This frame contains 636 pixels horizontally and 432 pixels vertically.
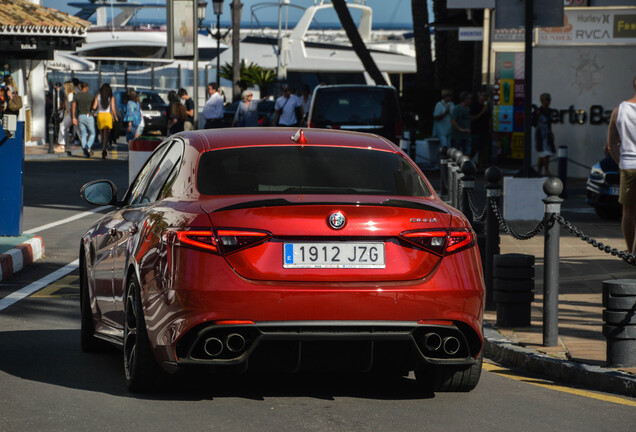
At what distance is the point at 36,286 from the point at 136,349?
502cm

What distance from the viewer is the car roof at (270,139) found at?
6.82 metres

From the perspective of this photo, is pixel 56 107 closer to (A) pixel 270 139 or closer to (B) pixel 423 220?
(A) pixel 270 139

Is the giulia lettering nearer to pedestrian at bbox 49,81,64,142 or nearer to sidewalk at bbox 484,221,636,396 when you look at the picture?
sidewalk at bbox 484,221,636,396

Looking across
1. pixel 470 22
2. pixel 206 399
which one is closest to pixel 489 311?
pixel 206 399

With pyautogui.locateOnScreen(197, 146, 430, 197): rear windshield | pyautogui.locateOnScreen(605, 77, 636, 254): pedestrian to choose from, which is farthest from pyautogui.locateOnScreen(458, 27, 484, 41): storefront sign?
pyautogui.locateOnScreen(197, 146, 430, 197): rear windshield

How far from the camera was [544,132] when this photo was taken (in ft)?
83.2

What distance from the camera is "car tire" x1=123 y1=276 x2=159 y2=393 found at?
6.39 meters

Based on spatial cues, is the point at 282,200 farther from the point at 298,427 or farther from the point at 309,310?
the point at 298,427

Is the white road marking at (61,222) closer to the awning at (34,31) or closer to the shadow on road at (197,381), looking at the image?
the shadow on road at (197,381)

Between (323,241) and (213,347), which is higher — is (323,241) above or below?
above

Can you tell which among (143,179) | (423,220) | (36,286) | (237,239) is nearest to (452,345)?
(423,220)

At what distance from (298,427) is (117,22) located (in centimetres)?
11706

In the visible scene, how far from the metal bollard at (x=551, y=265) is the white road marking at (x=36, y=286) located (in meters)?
4.19

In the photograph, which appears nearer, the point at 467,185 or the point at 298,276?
the point at 298,276
